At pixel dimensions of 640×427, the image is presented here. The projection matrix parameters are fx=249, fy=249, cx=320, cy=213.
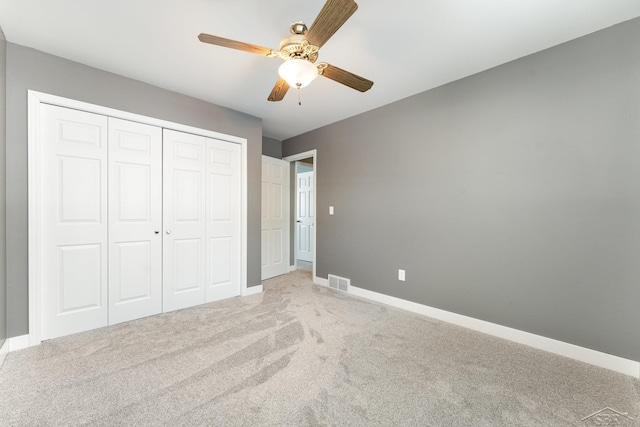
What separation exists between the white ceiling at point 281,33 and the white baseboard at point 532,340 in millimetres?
2381

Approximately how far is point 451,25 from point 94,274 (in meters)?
3.67

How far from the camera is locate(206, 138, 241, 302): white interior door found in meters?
3.12

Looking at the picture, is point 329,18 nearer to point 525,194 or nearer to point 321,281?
point 525,194

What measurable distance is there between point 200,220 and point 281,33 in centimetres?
219

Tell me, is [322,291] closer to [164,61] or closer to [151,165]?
[151,165]

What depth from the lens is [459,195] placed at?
8.30 feet

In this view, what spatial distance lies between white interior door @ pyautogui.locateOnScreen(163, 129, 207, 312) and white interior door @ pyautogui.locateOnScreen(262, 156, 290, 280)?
1.21 m

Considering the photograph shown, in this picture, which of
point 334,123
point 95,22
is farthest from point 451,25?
point 95,22

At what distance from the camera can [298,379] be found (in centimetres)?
165

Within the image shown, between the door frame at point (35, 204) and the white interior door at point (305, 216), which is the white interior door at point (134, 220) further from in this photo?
the white interior door at point (305, 216)

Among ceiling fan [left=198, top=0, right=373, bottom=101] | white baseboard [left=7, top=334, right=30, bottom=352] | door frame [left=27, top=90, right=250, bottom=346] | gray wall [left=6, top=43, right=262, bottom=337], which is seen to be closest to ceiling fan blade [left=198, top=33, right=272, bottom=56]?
ceiling fan [left=198, top=0, right=373, bottom=101]

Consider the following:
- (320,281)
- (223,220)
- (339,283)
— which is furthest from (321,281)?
(223,220)

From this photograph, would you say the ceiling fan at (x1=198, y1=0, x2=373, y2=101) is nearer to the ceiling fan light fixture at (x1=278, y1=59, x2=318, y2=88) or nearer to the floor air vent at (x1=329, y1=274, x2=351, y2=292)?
the ceiling fan light fixture at (x1=278, y1=59, x2=318, y2=88)

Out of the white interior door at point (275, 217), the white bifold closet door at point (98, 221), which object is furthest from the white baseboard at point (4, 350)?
the white interior door at point (275, 217)
